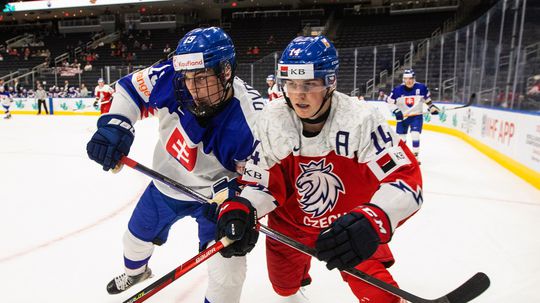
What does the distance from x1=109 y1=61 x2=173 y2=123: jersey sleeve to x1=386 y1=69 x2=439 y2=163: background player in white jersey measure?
4.55 metres

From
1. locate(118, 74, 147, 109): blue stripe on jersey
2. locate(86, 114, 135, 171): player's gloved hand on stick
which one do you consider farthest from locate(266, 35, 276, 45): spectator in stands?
locate(86, 114, 135, 171): player's gloved hand on stick

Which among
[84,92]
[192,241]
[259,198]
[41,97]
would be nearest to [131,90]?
[259,198]

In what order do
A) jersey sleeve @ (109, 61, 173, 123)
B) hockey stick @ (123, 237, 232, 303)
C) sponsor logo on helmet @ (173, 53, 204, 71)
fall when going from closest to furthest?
1. hockey stick @ (123, 237, 232, 303)
2. sponsor logo on helmet @ (173, 53, 204, 71)
3. jersey sleeve @ (109, 61, 173, 123)

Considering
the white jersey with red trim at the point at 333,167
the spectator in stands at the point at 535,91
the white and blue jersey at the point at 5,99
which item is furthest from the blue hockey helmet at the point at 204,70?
the white and blue jersey at the point at 5,99

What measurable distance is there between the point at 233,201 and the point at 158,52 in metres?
20.7

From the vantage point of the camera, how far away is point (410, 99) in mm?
6164

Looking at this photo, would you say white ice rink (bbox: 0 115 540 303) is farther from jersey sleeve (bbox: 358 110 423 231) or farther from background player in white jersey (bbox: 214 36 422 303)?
jersey sleeve (bbox: 358 110 423 231)

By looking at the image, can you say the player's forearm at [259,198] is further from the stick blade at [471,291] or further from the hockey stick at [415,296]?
the stick blade at [471,291]

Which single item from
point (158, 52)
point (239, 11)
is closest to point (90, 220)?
point (158, 52)

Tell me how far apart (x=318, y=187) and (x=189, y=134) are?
1.91ft

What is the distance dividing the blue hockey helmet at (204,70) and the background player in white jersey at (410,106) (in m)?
4.65

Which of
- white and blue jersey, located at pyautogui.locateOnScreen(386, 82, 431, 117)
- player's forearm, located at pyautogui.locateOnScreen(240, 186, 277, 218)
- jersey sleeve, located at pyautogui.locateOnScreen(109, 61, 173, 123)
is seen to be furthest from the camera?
white and blue jersey, located at pyautogui.locateOnScreen(386, 82, 431, 117)

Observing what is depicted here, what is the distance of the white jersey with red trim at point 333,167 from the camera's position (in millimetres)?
1384

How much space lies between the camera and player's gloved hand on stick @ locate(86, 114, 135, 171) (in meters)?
1.84
